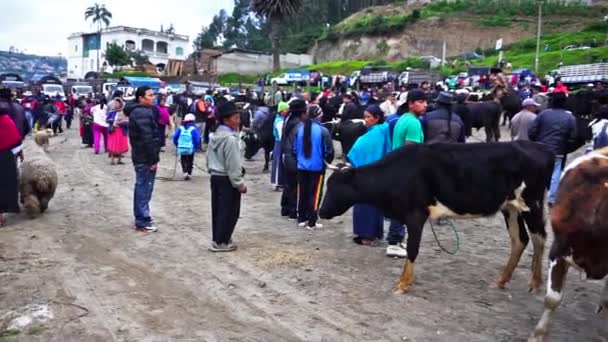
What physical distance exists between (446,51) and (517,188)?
62117mm

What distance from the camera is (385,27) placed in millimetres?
68000

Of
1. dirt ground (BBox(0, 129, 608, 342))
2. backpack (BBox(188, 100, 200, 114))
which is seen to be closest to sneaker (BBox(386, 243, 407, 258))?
dirt ground (BBox(0, 129, 608, 342))

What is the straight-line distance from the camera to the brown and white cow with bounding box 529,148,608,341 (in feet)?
14.3

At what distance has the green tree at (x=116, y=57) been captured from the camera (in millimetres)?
77125

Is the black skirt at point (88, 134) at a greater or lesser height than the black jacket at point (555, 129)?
lesser

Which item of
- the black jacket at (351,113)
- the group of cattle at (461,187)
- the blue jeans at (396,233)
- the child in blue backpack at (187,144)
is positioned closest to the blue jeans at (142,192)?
the group of cattle at (461,187)

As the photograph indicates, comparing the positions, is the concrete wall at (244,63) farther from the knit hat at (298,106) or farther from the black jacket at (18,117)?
the knit hat at (298,106)

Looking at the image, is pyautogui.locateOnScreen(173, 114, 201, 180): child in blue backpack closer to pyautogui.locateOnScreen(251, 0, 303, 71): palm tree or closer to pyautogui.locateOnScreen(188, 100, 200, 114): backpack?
pyautogui.locateOnScreen(188, 100, 200, 114): backpack

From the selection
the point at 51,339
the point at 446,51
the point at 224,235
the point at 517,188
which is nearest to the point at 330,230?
the point at 224,235

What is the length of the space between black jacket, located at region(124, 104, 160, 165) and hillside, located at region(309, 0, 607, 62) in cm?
5890

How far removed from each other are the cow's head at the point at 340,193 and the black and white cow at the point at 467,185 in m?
0.36

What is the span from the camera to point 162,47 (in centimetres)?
10056

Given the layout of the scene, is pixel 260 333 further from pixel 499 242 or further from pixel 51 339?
pixel 499 242

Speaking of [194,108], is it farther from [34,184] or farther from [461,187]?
[461,187]
